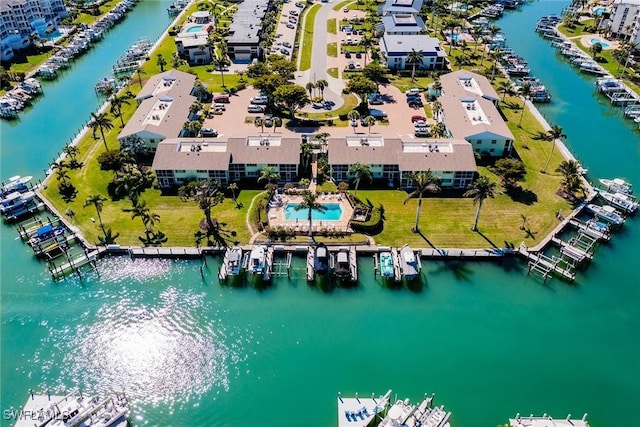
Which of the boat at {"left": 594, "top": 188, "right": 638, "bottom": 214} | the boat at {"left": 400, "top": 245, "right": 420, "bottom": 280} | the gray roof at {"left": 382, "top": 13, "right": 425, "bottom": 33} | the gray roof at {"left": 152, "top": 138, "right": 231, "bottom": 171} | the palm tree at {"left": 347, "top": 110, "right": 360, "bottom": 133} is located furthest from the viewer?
the gray roof at {"left": 382, "top": 13, "right": 425, "bottom": 33}

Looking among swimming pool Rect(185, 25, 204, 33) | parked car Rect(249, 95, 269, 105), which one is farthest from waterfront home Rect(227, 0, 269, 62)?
parked car Rect(249, 95, 269, 105)

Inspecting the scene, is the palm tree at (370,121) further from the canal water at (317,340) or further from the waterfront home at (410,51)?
the canal water at (317,340)

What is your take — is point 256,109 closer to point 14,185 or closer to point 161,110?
point 161,110

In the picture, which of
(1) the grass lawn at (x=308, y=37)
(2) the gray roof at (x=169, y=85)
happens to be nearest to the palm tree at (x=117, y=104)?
(2) the gray roof at (x=169, y=85)

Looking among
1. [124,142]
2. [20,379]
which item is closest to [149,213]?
[124,142]

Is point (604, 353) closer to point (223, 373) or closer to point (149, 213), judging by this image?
point (223, 373)

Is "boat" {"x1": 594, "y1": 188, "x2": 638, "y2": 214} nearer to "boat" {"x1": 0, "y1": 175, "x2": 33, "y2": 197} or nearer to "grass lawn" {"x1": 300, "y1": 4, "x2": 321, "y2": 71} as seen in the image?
"grass lawn" {"x1": 300, "y1": 4, "x2": 321, "y2": 71}
